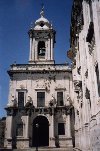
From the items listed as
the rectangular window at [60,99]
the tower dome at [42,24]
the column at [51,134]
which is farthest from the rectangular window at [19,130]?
the tower dome at [42,24]

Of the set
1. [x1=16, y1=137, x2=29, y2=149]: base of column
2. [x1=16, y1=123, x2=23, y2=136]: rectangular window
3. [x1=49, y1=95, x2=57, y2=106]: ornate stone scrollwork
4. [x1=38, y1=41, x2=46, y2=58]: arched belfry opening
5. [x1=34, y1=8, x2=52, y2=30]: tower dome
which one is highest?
[x1=34, y1=8, x2=52, y2=30]: tower dome

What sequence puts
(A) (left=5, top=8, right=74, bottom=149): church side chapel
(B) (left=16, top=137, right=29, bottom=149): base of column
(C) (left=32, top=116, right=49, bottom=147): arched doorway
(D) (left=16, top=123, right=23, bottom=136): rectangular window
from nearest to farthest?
(B) (left=16, top=137, right=29, bottom=149): base of column
(A) (left=5, top=8, right=74, bottom=149): church side chapel
(D) (left=16, top=123, right=23, bottom=136): rectangular window
(C) (left=32, top=116, right=49, bottom=147): arched doorway

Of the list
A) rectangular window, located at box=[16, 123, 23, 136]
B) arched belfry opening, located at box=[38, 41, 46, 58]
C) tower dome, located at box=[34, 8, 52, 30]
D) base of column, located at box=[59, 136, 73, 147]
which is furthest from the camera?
tower dome, located at box=[34, 8, 52, 30]

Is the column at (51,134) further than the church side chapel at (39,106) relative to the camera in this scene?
No

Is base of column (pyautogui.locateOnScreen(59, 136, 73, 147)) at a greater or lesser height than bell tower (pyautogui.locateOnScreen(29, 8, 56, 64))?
lesser

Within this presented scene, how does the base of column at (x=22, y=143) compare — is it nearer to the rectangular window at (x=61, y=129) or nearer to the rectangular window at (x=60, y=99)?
the rectangular window at (x=61, y=129)

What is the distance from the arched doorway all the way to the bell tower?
8.49 m

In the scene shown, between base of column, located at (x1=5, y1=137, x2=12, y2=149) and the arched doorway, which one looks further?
the arched doorway

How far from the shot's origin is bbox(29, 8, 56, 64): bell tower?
34.2 m

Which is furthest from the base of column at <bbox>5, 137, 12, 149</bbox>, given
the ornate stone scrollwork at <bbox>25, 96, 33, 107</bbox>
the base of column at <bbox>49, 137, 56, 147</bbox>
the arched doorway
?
the base of column at <bbox>49, 137, 56, 147</bbox>

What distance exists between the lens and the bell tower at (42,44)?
1346 inches

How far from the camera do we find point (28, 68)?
32312 mm

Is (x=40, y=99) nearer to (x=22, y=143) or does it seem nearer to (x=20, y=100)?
(x=20, y=100)

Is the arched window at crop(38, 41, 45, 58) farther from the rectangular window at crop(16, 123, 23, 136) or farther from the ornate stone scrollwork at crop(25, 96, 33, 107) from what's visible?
the rectangular window at crop(16, 123, 23, 136)
